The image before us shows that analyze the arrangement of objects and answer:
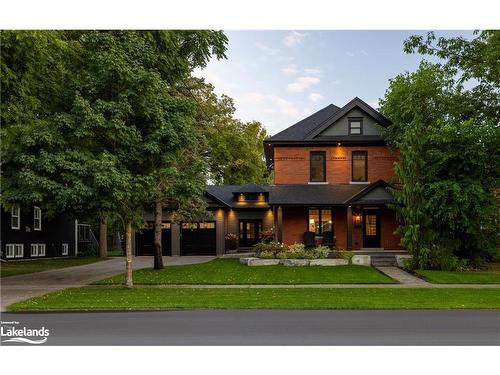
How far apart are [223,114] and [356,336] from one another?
36214mm

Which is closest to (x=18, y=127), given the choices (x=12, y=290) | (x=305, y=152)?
(x=12, y=290)

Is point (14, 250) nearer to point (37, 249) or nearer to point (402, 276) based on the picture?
point (37, 249)

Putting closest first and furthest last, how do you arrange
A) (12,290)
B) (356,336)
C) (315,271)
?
(356,336), (12,290), (315,271)

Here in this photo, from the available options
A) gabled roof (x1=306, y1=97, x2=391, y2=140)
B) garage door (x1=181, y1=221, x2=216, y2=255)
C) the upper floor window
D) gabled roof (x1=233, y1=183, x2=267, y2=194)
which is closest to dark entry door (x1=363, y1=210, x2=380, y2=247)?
gabled roof (x1=306, y1=97, x2=391, y2=140)

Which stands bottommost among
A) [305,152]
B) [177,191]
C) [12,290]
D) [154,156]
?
[12,290]

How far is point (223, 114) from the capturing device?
43.5 metres

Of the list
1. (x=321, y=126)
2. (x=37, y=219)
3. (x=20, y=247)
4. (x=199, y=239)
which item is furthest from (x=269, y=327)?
(x=37, y=219)

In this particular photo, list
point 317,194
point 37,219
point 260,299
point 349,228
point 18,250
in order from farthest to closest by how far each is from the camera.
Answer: point 37,219
point 18,250
point 317,194
point 349,228
point 260,299

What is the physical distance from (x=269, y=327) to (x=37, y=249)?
2809 centimetres

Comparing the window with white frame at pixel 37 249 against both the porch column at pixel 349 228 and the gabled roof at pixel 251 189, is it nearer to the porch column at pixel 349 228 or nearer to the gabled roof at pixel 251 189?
the gabled roof at pixel 251 189

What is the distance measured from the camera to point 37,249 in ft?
109

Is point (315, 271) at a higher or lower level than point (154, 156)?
lower

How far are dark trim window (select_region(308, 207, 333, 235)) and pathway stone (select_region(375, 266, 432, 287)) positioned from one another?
5702mm

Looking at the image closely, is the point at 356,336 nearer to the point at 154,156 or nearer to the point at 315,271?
the point at 154,156
